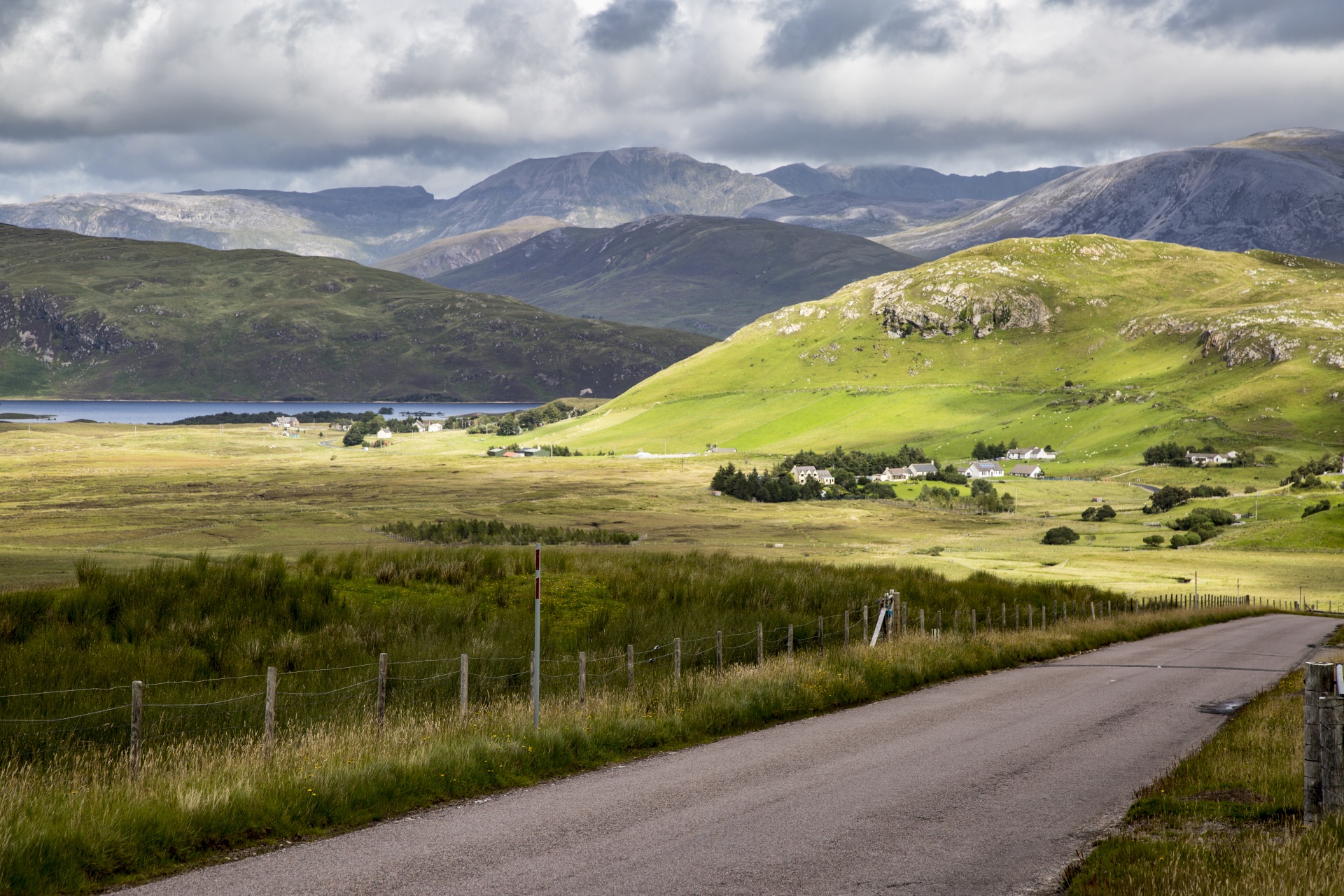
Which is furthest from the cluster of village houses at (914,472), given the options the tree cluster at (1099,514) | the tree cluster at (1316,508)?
the tree cluster at (1316,508)

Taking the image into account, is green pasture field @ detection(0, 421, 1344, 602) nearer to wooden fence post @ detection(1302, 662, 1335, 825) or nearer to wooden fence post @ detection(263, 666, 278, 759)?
wooden fence post @ detection(263, 666, 278, 759)

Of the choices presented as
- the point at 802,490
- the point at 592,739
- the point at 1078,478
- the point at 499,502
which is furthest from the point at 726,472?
the point at 592,739

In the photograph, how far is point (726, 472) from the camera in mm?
168750

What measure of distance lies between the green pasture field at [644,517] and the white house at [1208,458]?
659 centimetres

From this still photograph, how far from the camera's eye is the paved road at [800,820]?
9.55m

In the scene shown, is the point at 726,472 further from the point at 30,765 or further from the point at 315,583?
the point at 30,765

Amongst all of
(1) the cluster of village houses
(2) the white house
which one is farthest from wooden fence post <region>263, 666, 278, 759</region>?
(2) the white house

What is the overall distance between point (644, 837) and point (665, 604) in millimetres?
15032

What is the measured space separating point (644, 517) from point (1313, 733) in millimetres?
113988

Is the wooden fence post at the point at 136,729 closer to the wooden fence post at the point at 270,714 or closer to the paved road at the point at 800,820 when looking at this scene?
the wooden fence post at the point at 270,714

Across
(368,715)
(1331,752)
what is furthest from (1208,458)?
(368,715)

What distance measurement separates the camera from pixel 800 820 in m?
11.5

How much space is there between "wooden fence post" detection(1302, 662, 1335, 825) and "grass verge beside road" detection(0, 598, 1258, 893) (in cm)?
838

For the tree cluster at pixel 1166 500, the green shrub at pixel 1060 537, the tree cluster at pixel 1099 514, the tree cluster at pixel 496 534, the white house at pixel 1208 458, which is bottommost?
the green shrub at pixel 1060 537
